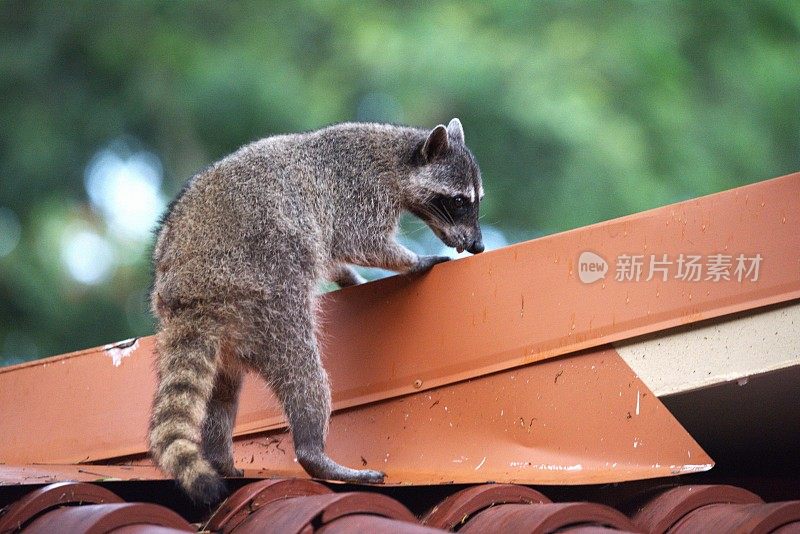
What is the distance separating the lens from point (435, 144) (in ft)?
15.2

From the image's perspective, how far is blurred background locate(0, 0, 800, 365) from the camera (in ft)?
32.3

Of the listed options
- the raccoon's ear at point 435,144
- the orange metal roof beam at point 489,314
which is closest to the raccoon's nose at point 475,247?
the raccoon's ear at point 435,144

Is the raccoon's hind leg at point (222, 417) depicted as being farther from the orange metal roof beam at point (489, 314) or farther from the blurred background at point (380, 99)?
the blurred background at point (380, 99)

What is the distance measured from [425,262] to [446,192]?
2.89ft

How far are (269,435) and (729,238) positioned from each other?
1730mm

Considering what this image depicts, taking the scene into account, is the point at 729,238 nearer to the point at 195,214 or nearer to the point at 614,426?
the point at 614,426

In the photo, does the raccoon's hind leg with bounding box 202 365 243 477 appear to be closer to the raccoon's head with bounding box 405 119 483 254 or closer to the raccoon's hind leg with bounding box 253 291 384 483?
the raccoon's hind leg with bounding box 253 291 384 483

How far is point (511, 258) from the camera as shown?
3430mm

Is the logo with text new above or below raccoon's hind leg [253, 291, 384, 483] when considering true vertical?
above

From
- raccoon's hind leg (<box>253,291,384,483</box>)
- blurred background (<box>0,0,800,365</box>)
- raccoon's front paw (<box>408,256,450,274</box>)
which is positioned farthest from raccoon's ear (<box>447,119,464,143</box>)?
blurred background (<box>0,0,800,365</box>)

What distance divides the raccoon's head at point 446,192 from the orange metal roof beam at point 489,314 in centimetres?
90

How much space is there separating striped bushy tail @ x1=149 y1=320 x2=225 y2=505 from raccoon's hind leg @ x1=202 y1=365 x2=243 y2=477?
0.62 feet

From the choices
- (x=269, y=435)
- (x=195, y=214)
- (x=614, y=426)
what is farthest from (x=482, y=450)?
(x=195, y=214)

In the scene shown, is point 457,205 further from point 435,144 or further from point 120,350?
point 120,350
